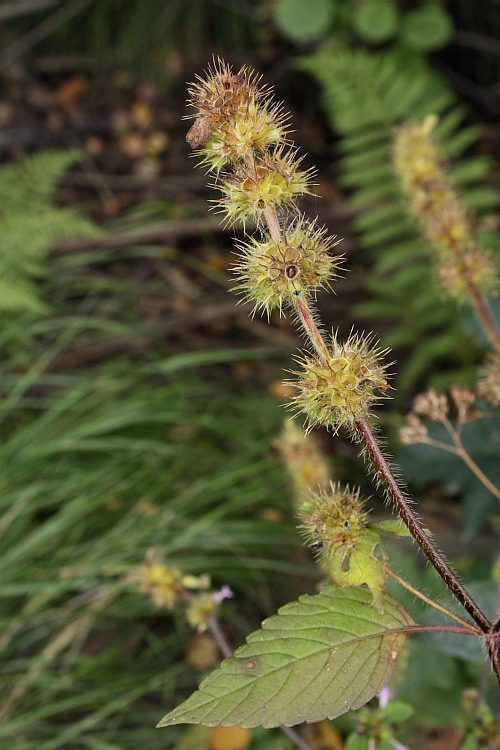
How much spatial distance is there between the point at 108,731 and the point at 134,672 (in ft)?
0.53

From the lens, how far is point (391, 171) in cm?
267

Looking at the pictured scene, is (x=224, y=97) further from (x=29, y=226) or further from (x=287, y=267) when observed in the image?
(x=29, y=226)

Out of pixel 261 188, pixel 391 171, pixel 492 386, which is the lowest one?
pixel 492 386

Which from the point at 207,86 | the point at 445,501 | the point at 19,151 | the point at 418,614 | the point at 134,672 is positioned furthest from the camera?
the point at 19,151

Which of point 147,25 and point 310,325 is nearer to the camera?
point 310,325

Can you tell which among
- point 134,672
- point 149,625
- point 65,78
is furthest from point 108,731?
point 65,78

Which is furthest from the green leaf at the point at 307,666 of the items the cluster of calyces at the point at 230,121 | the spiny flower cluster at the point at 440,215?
the spiny flower cluster at the point at 440,215

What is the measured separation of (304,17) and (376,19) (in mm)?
243

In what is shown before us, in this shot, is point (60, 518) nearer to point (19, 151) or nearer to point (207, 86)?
point (207, 86)

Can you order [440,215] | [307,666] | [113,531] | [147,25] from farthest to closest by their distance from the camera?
[147,25] → [113,531] → [440,215] → [307,666]

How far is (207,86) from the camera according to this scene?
604 millimetres

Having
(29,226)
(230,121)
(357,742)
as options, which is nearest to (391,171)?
(29,226)

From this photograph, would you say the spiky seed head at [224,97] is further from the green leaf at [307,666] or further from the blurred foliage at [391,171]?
the blurred foliage at [391,171]

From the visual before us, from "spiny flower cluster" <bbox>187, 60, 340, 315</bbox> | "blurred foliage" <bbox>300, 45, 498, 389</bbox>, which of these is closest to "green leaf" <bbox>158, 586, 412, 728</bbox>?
"spiny flower cluster" <bbox>187, 60, 340, 315</bbox>
